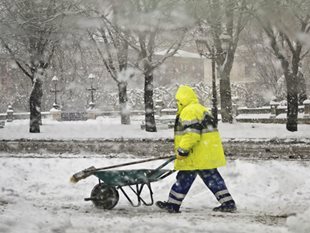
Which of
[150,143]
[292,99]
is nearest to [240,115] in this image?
[292,99]

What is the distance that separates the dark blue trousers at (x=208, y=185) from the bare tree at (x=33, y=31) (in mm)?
13001

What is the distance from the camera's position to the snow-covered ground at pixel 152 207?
564 centimetres

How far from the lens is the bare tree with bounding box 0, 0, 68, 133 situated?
765 inches

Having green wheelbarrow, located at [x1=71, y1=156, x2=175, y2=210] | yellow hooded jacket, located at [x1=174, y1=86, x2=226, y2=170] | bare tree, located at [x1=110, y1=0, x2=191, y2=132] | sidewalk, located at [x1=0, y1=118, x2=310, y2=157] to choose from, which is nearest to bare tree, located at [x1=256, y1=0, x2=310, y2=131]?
sidewalk, located at [x1=0, y1=118, x2=310, y2=157]

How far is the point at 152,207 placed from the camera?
7.07 metres

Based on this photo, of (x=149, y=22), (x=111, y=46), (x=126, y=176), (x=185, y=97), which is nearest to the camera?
(x=185, y=97)

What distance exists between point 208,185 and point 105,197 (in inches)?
58.9

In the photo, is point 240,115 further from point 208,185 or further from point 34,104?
point 208,185

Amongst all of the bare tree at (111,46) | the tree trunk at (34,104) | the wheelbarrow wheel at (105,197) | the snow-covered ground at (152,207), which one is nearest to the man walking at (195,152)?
the snow-covered ground at (152,207)

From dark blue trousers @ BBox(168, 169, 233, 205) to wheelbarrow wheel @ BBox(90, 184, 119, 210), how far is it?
0.83 meters

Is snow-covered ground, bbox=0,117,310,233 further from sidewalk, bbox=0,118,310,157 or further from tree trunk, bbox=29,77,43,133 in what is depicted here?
tree trunk, bbox=29,77,43,133

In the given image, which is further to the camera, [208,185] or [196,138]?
[208,185]

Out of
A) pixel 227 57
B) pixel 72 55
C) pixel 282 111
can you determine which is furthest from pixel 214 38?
pixel 282 111

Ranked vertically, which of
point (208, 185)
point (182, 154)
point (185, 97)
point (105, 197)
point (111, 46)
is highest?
point (111, 46)
